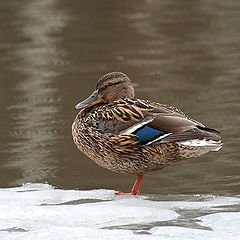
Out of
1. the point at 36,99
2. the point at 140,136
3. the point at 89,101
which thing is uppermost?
the point at 89,101

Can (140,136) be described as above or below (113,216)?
above

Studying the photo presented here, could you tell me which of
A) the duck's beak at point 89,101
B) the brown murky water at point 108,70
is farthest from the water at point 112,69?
the duck's beak at point 89,101

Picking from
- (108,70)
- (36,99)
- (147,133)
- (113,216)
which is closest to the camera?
(113,216)

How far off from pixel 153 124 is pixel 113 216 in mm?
1281

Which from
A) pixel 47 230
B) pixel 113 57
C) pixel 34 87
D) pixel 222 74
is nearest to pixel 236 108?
pixel 222 74

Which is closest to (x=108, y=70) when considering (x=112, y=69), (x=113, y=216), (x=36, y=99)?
(x=112, y=69)

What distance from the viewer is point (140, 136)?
625 cm

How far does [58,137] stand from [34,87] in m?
2.97

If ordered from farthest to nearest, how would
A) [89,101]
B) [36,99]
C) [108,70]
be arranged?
[108,70] → [36,99] → [89,101]

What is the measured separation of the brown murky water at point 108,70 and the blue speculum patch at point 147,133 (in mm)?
1072

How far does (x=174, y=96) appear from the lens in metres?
11.3

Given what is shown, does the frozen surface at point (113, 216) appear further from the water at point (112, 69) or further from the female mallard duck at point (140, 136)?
the female mallard duck at point (140, 136)

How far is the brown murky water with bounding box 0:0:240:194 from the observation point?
7.91m

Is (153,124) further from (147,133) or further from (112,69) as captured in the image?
(112,69)
